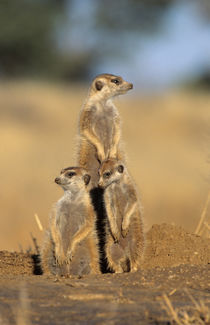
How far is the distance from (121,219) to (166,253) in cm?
60

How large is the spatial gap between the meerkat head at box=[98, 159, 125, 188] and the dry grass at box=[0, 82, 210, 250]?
2.63 feet

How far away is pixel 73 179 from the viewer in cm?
582

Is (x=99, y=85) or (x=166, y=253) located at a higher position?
(x=99, y=85)

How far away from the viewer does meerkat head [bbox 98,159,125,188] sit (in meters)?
5.80

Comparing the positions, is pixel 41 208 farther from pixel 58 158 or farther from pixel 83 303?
pixel 83 303

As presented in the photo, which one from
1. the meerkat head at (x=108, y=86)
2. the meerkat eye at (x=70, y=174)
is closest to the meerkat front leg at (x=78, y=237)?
the meerkat eye at (x=70, y=174)

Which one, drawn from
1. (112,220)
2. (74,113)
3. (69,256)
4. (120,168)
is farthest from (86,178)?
(74,113)

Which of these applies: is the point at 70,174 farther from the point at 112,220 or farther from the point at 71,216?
the point at 112,220

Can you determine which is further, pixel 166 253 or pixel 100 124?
pixel 100 124

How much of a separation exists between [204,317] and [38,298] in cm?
95

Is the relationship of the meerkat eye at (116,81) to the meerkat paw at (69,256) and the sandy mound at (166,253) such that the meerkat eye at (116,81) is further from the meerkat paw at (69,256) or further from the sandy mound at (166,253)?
the meerkat paw at (69,256)

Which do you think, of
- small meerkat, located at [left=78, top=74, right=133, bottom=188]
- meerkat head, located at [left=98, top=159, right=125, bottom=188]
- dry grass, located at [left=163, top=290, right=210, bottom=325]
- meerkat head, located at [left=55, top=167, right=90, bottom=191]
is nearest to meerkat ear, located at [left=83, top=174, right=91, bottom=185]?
meerkat head, located at [left=55, top=167, right=90, bottom=191]

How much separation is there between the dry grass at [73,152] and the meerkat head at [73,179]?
0.93 m

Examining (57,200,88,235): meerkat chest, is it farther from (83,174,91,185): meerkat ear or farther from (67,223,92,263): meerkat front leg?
(83,174,91,185): meerkat ear
